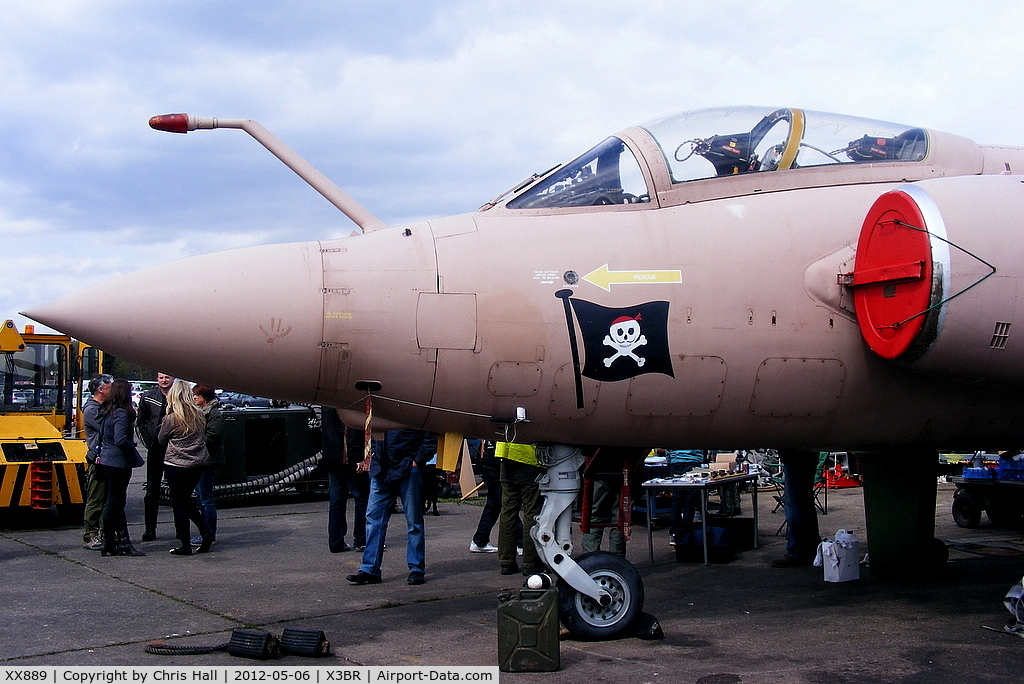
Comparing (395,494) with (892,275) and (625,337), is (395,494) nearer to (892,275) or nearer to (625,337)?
(625,337)

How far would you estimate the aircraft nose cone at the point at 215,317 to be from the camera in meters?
5.07

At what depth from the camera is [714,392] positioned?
5.63m

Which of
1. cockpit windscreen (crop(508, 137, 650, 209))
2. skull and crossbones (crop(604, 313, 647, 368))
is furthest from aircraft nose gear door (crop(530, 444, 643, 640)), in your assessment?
cockpit windscreen (crop(508, 137, 650, 209))

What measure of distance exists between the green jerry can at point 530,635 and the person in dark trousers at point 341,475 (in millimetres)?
4692

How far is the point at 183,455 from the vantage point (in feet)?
32.3

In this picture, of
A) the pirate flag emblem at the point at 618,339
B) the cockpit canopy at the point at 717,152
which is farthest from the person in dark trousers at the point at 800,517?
the pirate flag emblem at the point at 618,339

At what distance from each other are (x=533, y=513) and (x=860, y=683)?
12.8ft

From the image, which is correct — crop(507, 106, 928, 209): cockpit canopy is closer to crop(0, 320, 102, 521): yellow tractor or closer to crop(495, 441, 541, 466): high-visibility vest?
crop(495, 441, 541, 466): high-visibility vest

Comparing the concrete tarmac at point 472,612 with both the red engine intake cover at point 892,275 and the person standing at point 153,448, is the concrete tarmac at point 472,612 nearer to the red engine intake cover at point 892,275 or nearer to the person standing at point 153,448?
the person standing at point 153,448

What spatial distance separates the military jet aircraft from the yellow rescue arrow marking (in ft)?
0.04

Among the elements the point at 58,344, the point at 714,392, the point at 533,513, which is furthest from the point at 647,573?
the point at 58,344

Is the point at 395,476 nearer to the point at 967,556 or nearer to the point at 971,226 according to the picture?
the point at 971,226

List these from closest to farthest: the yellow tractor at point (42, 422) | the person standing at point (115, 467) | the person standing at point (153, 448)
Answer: the person standing at point (115, 467) → the person standing at point (153, 448) → the yellow tractor at point (42, 422)

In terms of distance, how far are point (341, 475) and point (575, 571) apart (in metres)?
4.74
